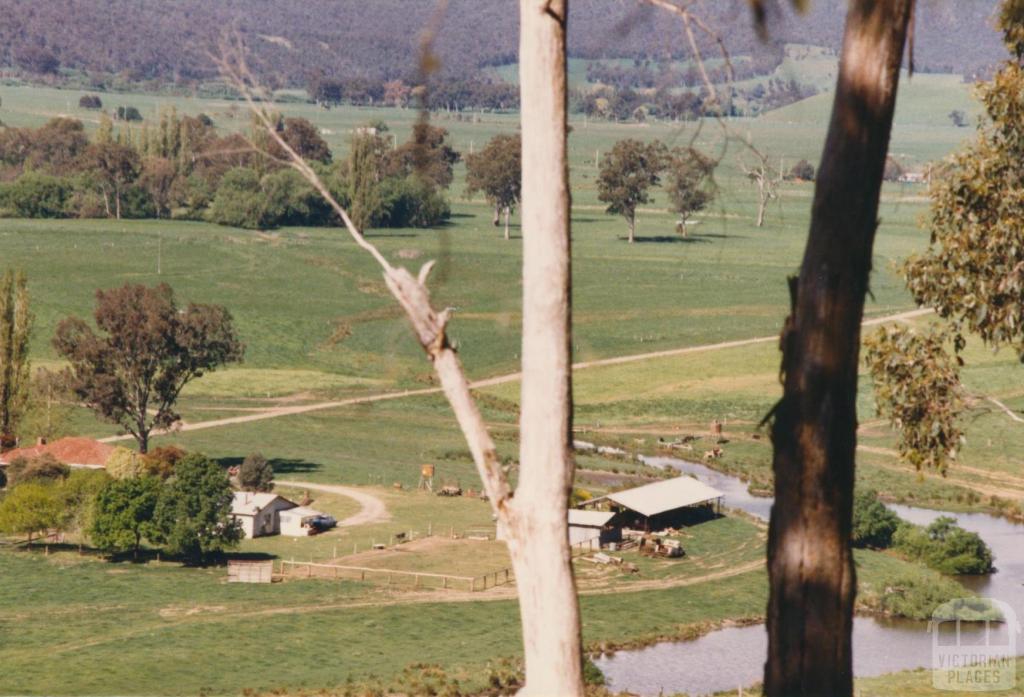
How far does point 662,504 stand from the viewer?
158 ft

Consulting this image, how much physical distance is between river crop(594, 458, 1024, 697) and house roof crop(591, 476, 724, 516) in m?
9.62

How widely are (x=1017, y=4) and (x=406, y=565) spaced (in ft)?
87.3

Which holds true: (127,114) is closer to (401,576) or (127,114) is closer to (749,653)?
(401,576)

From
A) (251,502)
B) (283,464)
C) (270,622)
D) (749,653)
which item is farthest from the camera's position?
(283,464)

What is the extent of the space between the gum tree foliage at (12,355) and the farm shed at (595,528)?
77.2ft

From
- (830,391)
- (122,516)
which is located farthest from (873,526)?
(830,391)

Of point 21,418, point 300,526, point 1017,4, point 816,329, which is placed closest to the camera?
point 816,329

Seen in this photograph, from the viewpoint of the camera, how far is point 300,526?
153 ft

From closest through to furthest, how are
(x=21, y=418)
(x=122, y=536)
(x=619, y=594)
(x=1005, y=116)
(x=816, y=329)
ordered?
(x=816, y=329) → (x=1005, y=116) → (x=619, y=594) → (x=122, y=536) → (x=21, y=418)

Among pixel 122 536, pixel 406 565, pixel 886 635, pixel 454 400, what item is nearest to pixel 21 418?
pixel 122 536

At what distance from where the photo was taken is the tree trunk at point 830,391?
212 inches

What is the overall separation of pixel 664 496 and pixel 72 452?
21.2 meters

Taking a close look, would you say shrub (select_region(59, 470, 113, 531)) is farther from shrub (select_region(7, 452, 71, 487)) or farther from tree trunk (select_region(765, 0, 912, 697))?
A: tree trunk (select_region(765, 0, 912, 697))

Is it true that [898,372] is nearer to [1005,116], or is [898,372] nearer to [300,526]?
[1005,116]
